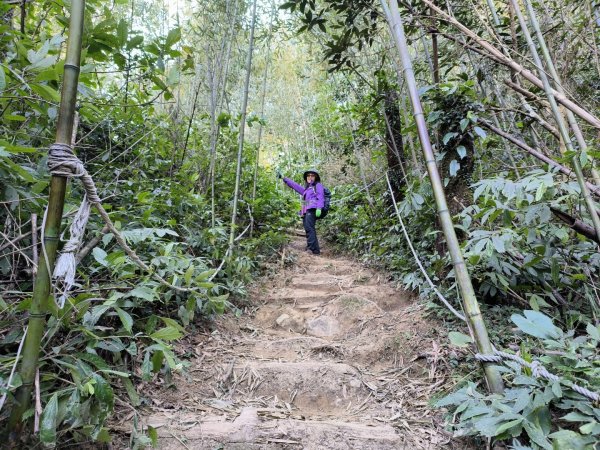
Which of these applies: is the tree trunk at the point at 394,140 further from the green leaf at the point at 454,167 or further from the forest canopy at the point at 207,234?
the green leaf at the point at 454,167

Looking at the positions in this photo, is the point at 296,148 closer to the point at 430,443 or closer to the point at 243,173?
the point at 243,173

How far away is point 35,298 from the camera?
Answer: 0.98 metres

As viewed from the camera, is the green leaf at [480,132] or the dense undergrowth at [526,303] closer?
the dense undergrowth at [526,303]

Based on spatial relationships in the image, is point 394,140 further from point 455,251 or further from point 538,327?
point 538,327

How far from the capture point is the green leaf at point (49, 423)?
979 mm

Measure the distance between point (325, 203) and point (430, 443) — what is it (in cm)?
423

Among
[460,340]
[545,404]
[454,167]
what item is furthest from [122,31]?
[545,404]

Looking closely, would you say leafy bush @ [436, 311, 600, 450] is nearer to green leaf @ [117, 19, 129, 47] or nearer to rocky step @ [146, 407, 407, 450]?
rocky step @ [146, 407, 407, 450]

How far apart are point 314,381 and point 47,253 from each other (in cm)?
155

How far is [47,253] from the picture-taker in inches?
38.1

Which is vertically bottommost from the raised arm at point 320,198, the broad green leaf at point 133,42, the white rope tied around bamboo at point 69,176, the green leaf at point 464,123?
the white rope tied around bamboo at point 69,176

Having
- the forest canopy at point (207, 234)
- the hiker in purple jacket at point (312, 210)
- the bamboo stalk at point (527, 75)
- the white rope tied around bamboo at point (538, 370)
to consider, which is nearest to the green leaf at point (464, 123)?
the forest canopy at point (207, 234)

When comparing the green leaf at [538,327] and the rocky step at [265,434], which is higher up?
the green leaf at [538,327]

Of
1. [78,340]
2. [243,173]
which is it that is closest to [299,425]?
[78,340]
